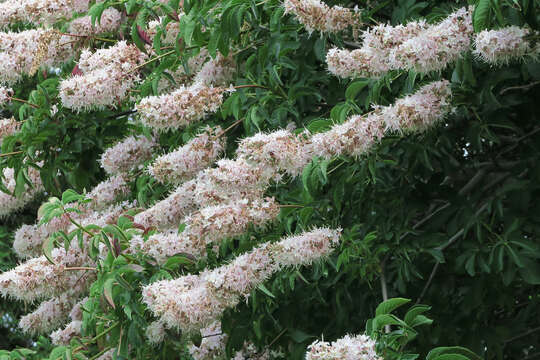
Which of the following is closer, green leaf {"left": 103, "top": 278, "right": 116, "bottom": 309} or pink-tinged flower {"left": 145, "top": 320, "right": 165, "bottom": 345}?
green leaf {"left": 103, "top": 278, "right": 116, "bottom": 309}

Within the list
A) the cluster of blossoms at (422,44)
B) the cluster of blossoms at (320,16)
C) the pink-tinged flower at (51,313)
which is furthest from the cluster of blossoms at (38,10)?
the cluster of blossoms at (422,44)

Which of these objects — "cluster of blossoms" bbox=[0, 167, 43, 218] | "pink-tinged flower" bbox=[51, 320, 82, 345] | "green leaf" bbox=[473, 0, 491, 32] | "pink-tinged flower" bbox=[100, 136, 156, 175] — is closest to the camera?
"green leaf" bbox=[473, 0, 491, 32]

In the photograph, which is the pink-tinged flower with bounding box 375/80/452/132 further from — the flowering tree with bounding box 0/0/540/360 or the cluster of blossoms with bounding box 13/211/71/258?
the cluster of blossoms with bounding box 13/211/71/258

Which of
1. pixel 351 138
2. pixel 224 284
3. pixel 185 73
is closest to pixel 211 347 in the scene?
pixel 224 284

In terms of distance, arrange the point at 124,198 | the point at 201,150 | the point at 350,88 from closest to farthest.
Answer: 1. the point at 350,88
2. the point at 201,150
3. the point at 124,198

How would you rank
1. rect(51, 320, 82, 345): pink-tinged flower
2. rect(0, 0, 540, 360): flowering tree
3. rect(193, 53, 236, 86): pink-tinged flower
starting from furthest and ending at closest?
rect(51, 320, 82, 345): pink-tinged flower → rect(193, 53, 236, 86): pink-tinged flower → rect(0, 0, 540, 360): flowering tree

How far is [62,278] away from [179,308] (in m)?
0.95

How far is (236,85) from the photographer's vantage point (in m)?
3.91

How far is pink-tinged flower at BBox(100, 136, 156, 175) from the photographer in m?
4.38

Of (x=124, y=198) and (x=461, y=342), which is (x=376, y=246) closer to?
(x=461, y=342)

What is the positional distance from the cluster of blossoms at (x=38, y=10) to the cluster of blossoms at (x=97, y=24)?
6cm

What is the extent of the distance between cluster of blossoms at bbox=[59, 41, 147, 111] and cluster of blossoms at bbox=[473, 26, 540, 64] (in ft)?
5.33

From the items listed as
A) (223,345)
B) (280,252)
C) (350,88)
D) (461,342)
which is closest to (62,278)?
(223,345)

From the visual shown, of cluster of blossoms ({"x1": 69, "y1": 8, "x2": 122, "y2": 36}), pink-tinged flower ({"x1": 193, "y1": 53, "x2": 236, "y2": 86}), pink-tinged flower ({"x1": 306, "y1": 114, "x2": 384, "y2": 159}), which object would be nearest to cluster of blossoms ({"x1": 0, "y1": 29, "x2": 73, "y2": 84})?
cluster of blossoms ({"x1": 69, "y1": 8, "x2": 122, "y2": 36})
